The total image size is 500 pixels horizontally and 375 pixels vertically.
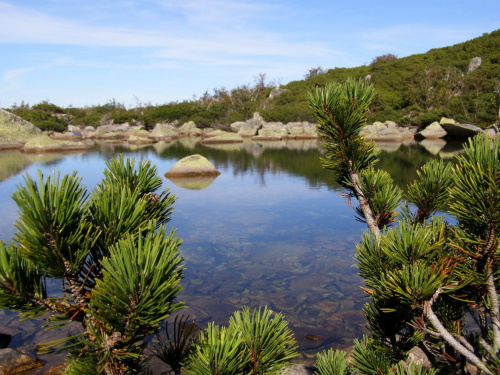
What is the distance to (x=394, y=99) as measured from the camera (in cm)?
6800

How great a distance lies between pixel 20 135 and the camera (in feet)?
149

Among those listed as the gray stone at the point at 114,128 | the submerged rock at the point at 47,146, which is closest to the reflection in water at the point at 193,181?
the submerged rock at the point at 47,146

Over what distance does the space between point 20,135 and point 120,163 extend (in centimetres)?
5075

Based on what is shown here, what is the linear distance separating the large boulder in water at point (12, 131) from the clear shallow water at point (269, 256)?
27.5 metres

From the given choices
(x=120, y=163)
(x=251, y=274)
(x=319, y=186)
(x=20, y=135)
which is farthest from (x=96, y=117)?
(x=120, y=163)

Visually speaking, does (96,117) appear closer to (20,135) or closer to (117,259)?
(20,135)

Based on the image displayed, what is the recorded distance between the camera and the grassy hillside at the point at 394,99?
53469 mm

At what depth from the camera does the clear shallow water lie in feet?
22.5

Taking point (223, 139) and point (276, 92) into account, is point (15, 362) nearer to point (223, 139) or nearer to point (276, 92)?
point (223, 139)

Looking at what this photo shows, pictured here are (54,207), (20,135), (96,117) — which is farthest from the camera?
(96,117)

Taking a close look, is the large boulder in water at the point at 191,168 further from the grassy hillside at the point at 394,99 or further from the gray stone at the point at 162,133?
the gray stone at the point at 162,133

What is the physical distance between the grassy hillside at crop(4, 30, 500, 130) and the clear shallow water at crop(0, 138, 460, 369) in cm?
3722

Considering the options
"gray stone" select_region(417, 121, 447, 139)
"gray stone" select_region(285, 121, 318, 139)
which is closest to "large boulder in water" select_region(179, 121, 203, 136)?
"gray stone" select_region(285, 121, 318, 139)

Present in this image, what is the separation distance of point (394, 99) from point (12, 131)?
58083mm
